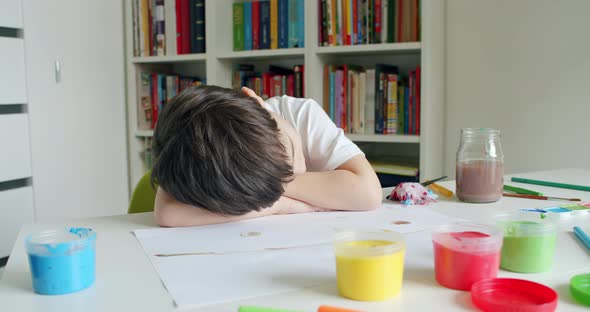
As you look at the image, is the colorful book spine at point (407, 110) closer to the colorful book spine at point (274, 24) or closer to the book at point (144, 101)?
the colorful book spine at point (274, 24)

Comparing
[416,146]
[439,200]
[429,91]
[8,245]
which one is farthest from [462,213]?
[8,245]

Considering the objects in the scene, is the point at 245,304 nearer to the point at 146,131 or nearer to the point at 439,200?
the point at 439,200

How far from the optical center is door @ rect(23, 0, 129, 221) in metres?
2.14

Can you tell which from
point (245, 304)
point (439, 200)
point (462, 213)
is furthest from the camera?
point (439, 200)

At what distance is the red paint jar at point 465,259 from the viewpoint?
2.07 ft

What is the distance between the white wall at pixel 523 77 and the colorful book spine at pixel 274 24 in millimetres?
710

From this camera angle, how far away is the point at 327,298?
62cm

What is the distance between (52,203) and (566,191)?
1914 mm

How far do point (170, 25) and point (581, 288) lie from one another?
2283mm

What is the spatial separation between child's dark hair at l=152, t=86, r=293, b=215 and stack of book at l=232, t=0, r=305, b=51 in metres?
1.38

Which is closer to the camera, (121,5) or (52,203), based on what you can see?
(52,203)

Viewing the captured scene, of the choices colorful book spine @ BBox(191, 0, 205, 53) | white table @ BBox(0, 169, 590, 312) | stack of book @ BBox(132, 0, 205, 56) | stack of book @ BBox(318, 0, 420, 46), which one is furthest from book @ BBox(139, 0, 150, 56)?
white table @ BBox(0, 169, 590, 312)

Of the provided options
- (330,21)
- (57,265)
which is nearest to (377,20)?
(330,21)

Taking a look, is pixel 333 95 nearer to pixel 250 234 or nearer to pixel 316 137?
pixel 316 137
